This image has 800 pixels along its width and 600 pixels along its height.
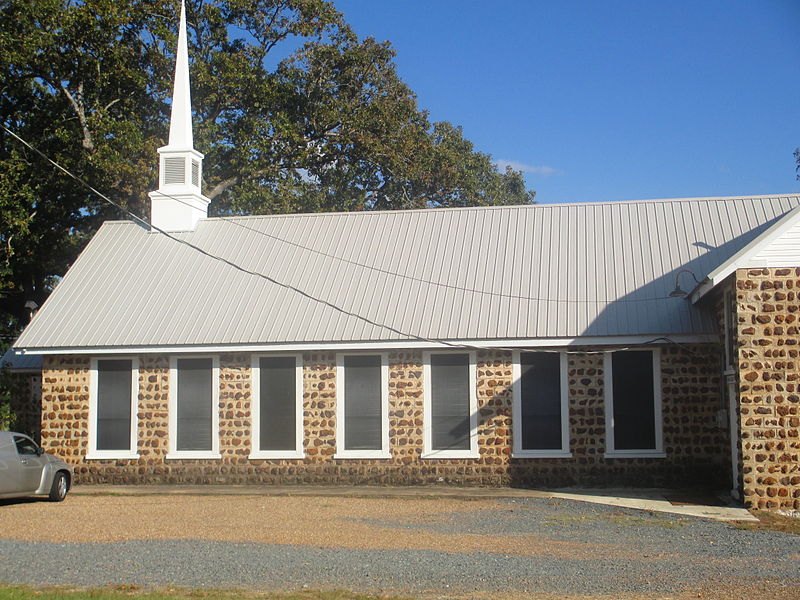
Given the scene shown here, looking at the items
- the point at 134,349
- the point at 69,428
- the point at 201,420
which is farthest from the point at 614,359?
the point at 69,428

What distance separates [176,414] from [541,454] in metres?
7.48

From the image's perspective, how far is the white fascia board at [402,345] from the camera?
58.7ft

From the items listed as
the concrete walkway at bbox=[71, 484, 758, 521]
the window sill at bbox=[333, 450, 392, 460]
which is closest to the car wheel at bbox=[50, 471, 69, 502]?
the concrete walkway at bbox=[71, 484, 758, 521]

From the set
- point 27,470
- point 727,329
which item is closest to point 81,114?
point 27,470

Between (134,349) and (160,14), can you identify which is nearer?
(134,349)

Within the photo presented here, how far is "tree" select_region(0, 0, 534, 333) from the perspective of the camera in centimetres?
2681

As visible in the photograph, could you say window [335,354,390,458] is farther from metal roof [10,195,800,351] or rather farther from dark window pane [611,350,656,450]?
dark window pane [611,350,656,450]

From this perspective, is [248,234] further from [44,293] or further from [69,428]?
[44,293]

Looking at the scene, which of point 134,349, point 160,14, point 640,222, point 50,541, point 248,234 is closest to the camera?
point 50,541

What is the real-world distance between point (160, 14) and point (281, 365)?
1560cm

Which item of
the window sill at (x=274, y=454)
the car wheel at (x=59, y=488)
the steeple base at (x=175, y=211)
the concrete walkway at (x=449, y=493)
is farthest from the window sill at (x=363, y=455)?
the steeple base at (x=175, y=211)

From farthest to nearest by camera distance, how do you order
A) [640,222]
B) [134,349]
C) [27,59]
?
[27,59] < [640,222] < [134,349]

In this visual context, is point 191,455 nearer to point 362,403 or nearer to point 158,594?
point 362,403

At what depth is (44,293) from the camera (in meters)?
31.5
